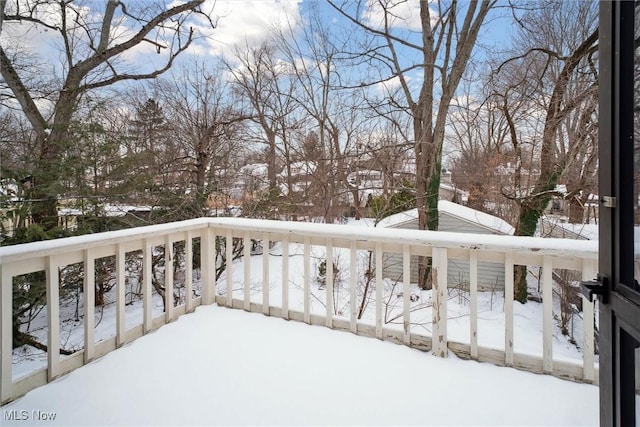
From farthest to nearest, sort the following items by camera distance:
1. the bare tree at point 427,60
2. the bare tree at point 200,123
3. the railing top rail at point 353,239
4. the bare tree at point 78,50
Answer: the bare tree at point 200,123
the bare tree at point 427,60
the bare tree at point 78,50
the railing top rail at point 353,239

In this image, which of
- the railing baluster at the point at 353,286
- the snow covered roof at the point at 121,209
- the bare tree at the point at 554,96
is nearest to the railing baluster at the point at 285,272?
the railing baluster at the point at 353,286

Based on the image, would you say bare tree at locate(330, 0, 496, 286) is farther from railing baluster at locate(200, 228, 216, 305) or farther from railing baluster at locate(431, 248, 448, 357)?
railing baluster at locate(200, 228, 216, 305)

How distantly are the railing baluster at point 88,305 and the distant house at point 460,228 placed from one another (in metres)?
5.39

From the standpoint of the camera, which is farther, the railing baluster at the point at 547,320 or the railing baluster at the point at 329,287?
the railing baluster at the point at 329,287

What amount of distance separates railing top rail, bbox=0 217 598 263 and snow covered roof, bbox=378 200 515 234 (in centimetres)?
449

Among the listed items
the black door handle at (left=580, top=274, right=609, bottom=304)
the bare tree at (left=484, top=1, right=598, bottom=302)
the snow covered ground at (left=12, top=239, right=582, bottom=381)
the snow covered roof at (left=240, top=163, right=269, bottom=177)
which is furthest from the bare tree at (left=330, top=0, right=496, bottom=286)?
the black door handle at (left=580, top=274, right=609, bottom=304)

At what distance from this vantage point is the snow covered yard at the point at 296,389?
4.98 feet

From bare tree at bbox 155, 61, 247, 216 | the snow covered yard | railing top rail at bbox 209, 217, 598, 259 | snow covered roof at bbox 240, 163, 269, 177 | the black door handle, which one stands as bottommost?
the snow covered yard

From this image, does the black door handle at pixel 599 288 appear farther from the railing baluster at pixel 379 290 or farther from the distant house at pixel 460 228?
the distant house at pixel 460 228

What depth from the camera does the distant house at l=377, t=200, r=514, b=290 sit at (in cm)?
686

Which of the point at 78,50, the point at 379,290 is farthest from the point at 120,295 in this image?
the point at 78,50

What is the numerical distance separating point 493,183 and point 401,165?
2.60 meters

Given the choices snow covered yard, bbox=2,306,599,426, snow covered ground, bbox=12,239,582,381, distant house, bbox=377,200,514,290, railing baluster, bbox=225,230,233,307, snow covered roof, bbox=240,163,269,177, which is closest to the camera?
snow covered yard, bbox=2,306,599,426

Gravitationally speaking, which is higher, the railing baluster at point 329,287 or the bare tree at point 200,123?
the bare tree at point 200,123
